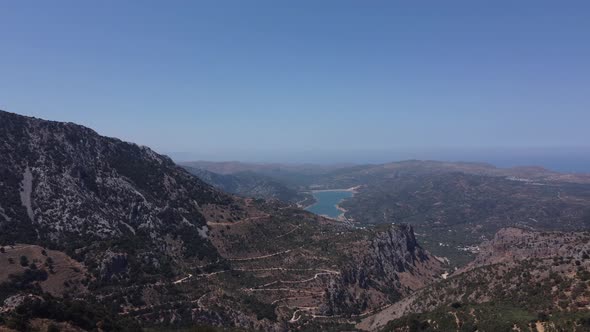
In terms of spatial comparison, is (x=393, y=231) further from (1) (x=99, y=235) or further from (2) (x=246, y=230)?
(1) (x=99, y=235)

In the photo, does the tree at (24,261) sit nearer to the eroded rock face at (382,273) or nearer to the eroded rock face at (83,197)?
the eroded rock face at (83,197)

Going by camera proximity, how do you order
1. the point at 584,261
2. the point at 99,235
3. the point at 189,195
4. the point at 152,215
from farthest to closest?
the point at 189,195 → the point at 152,215 → the point at 99,235 → the point at 584,261

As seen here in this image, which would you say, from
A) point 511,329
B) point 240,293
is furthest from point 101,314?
point 511,329

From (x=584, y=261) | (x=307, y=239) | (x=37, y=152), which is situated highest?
(x=37, y=152)

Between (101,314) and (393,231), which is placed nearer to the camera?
(101,314)

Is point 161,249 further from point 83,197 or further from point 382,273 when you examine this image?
point 382,273

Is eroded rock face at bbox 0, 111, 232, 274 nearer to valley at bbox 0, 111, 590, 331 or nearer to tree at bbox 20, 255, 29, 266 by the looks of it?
valley at bbox 0, 111, 590, 331

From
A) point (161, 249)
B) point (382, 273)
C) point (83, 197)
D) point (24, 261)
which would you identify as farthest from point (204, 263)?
point (382, 273)

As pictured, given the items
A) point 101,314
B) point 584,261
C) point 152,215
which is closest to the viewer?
point 101,314

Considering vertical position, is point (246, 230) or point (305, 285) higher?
point (246, 230)
